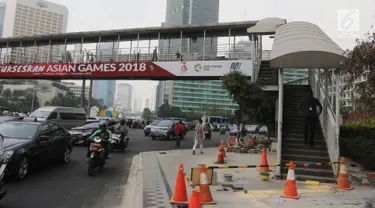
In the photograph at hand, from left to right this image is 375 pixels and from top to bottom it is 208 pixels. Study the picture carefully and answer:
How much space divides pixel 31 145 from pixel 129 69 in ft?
56.8

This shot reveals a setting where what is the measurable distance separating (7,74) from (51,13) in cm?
4310

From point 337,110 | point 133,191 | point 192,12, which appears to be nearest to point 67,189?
point 133,191

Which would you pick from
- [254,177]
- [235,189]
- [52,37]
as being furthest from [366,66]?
[52,37]

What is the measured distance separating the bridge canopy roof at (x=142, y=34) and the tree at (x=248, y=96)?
972 cm

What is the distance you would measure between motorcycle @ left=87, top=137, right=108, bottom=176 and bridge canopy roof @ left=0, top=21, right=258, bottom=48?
17409 millimetres

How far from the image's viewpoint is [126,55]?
26.1 metres

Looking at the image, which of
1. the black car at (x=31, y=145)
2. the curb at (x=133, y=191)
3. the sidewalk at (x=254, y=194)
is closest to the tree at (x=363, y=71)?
the sidewalk at (x=254, y=194)

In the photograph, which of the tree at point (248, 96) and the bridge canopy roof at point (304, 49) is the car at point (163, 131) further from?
the bridge canopy roof at point (304, 49)

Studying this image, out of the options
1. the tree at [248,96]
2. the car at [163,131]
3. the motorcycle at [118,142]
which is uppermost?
the tree at [248,96]

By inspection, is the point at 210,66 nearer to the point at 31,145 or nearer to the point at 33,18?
the point at 31,145

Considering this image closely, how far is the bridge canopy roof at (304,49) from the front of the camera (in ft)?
26.9

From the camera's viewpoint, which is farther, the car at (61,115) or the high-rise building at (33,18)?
the high-rise building at (33,18)

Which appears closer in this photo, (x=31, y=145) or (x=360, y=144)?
(x=31, y=145)

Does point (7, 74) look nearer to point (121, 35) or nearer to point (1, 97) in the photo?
point (121, 35)
